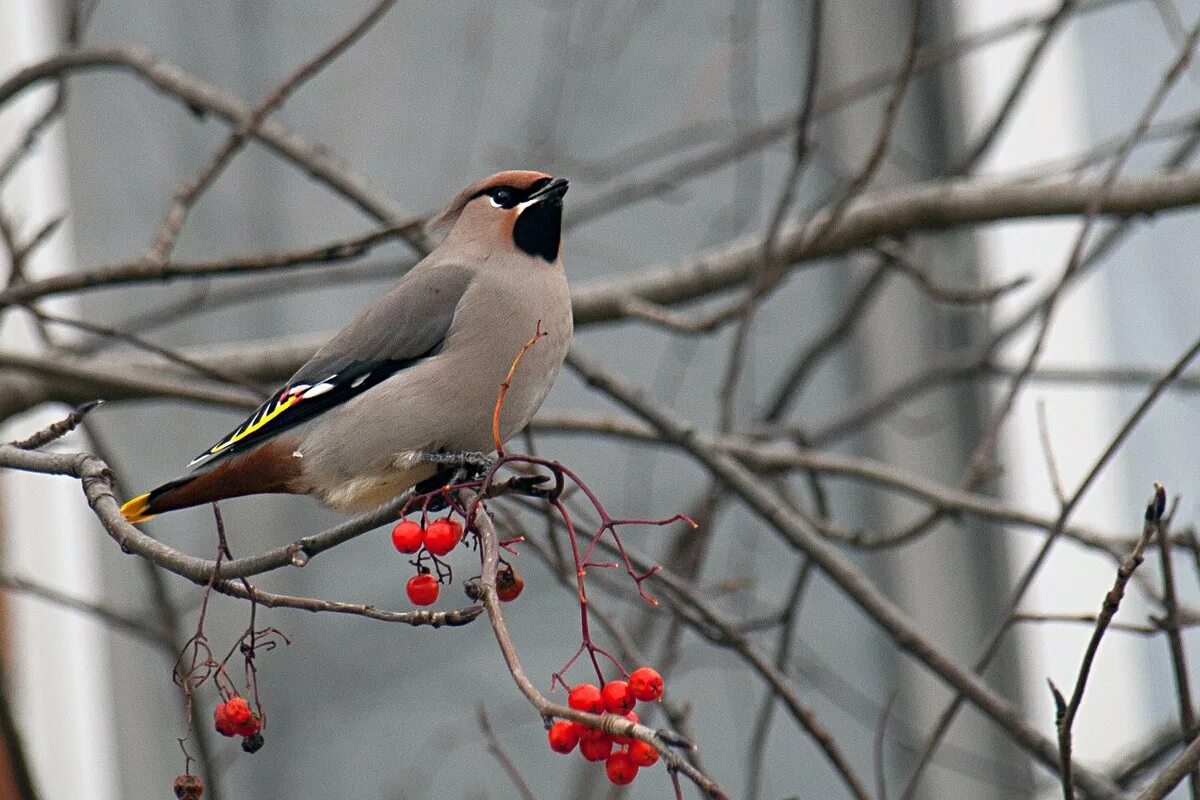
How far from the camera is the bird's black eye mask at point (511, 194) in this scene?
2865 mm

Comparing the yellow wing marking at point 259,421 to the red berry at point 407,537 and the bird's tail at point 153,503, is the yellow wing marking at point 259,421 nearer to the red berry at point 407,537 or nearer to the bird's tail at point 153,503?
the bird's tail at point 153,503

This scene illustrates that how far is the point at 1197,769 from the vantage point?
1692mm

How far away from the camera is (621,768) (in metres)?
1.47

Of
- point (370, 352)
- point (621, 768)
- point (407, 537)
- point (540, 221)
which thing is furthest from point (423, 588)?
point (540, 221)

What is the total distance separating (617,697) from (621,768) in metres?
0.06

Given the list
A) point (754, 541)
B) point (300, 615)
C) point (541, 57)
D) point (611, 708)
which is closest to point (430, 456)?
point (611, 708)

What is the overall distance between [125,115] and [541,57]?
1.42 meters

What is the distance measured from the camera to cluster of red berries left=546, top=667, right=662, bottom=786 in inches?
57.3

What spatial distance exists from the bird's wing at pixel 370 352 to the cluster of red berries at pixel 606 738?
3.19ft

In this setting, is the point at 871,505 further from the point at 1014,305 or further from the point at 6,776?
the point at 6,776

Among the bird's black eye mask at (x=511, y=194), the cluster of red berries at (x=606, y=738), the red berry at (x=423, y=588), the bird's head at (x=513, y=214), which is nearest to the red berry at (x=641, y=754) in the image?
the cluster of red berries at (x=606, y=738)

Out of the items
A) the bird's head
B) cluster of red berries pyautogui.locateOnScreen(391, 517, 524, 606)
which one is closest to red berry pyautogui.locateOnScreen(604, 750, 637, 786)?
cluster of red berries pyautogui.locateOnScreen(391, 517, 524, 606)

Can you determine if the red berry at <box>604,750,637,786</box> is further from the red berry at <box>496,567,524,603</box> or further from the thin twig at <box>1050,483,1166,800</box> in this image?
the thin twig at <box>1050,483,1166,800</box>

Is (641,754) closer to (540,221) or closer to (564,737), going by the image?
(564,737)
